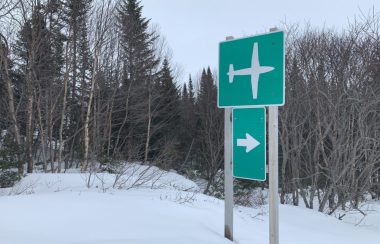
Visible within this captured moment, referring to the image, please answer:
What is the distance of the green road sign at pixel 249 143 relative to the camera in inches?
155

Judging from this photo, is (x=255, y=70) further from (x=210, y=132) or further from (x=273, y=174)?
(x=210, y=132)

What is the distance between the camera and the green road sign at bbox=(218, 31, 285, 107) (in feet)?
12.2

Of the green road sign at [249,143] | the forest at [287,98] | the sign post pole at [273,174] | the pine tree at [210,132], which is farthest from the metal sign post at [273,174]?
the pine tree at [210,132]

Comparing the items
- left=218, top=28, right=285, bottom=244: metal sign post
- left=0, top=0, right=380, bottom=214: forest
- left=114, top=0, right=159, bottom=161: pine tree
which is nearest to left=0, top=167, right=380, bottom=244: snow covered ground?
left=218, top=28, right=285, bottom=244: metal sign post

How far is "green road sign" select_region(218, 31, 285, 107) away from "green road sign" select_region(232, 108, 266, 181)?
11 centimetres

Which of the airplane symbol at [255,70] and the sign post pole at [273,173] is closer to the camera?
the sign post pole at [273,173]

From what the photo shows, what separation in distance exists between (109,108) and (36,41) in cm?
1042

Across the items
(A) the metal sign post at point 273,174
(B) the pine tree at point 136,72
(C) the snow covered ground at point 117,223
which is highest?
(B) the pine tree at point 136,72

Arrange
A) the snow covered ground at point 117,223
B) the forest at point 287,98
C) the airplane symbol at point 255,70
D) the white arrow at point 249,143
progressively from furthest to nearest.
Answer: the forest at point 287,98 → the snow covered ground at point 117,223 → the white arrow at point 249,143 → the airplane symbol at point 255,70

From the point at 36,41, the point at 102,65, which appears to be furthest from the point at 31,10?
the point at 102,65

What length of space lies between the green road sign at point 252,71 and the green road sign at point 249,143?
0.11m

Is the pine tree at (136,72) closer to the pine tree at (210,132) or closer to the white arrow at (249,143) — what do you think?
the pine tree at (210,132)

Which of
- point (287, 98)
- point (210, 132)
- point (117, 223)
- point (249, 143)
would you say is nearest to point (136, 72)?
point (210, 132)

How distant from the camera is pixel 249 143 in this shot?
412 centimetres
